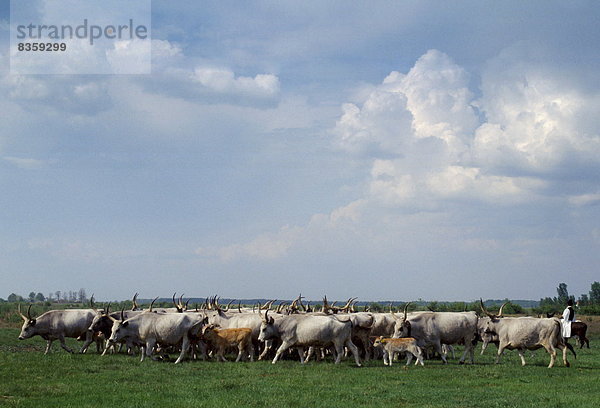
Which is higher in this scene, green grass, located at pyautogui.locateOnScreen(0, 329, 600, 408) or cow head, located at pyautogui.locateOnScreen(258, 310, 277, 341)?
cow head, located at pyautogui.locateOnScreen(258, 310, 277, 341)

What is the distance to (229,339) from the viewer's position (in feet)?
69.3

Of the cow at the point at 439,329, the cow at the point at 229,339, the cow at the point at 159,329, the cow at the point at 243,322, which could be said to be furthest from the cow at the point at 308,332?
the cow at the point at 439,329

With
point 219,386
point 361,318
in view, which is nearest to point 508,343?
point 361,318

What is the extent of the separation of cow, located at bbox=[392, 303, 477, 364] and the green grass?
5.52 feet

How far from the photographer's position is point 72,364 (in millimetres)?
19031

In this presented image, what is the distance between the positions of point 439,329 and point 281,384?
863cm

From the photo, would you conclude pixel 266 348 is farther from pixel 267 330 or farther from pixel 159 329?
pixel 159 329

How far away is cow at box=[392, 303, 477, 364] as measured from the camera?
72.2ft

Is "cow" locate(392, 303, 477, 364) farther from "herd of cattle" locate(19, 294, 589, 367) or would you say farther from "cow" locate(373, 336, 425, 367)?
"cow" locate(373, 336, 425, 367)

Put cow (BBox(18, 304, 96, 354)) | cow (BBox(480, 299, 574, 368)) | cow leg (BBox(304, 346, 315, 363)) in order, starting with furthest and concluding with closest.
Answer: cow (BBox(18, 304, 96, 354)), cow leg (BBox(304, 346, 315, 363)), cow (BBox(480, 299, 574, 368))

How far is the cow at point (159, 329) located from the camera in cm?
2122

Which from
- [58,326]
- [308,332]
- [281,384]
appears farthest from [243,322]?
[281,384]

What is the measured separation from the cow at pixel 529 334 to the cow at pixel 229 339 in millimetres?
8607

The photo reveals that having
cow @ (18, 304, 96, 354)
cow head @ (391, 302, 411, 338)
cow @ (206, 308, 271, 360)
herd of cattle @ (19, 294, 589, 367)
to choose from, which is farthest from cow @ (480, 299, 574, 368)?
cow @ (18, 304, 96, 354)
